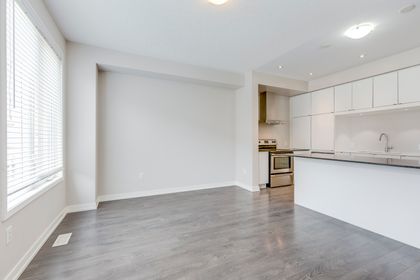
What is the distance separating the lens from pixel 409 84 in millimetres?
3412

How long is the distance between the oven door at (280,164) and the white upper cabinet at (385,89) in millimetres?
2135

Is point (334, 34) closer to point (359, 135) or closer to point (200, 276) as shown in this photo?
point (359, 135)

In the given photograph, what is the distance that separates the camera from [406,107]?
3477 mm

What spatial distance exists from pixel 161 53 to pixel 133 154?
206 cm

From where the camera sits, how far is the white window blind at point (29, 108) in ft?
5.58

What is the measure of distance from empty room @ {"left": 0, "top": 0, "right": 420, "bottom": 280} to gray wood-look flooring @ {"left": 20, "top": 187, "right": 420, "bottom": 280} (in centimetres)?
2

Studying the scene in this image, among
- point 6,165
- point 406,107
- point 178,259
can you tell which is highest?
point 406,107

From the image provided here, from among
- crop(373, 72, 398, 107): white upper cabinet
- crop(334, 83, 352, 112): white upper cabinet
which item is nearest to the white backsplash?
crop(334, 83, 352, 112): white upper cabinet

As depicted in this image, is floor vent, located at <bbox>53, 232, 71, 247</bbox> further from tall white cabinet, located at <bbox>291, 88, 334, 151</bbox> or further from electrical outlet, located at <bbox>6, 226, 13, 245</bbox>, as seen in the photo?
tall white cabinet, located at <bbox>291, 88, 334, 151</bbox>

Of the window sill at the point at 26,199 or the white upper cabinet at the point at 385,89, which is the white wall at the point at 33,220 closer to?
the window sill at the point at 26,199

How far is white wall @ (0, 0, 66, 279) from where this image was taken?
1.60 meters

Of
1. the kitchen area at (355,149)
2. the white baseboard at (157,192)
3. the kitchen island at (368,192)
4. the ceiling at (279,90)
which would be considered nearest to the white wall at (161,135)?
the white baseboard at (157,192)

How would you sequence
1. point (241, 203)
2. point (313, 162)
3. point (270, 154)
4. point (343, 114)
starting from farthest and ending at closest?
point (270, 154) < point (343, 114) < point (241, 203) < point (313, 162)

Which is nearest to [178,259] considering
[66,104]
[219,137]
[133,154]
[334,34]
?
[133,154]
